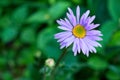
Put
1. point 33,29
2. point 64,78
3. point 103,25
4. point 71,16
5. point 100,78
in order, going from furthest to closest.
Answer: point 33,29 < point 100,78 < point 103,25 < point 64,78 < point 71,16

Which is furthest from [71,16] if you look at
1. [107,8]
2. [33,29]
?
[33,29]

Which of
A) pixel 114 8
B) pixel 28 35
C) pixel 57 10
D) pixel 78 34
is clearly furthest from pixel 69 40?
pixel 28 35

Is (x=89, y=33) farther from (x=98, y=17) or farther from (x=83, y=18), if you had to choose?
(x=98, y=17)

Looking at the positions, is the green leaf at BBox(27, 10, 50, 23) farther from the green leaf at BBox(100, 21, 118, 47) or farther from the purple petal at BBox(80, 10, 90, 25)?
the purple petal at BBox(80, 10, 90, 25)

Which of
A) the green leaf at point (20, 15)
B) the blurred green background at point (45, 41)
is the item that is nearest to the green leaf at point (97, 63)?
the blurred green background at point (45, 41)

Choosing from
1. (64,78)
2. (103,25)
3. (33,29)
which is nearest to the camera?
(64,78)

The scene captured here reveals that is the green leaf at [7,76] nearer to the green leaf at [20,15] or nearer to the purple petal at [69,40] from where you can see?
the green leaf at [20,15]
